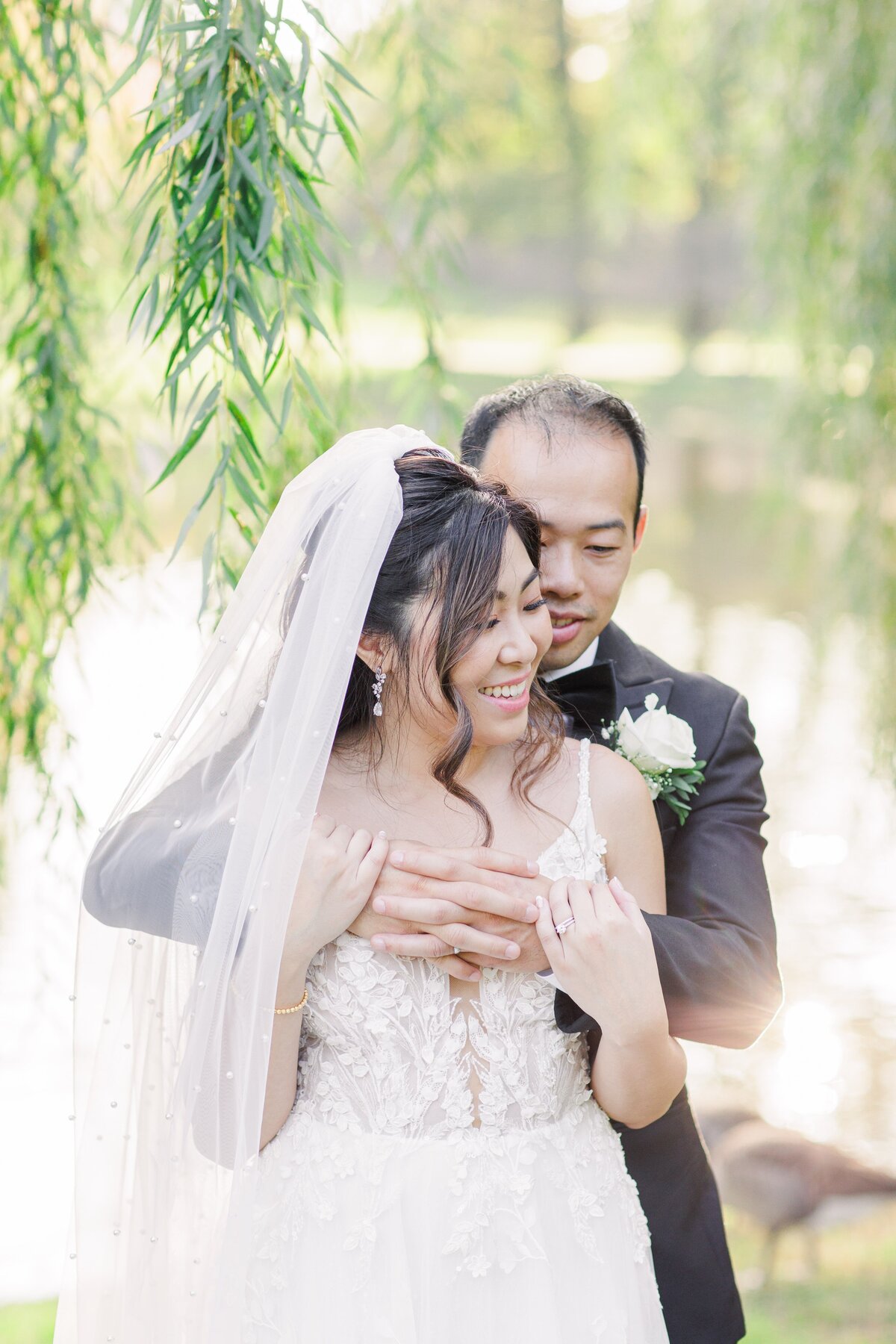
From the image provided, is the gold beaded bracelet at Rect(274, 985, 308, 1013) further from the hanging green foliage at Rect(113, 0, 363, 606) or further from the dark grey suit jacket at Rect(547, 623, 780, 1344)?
the hanging green foliage at Rect(113, 0, 363, 606)

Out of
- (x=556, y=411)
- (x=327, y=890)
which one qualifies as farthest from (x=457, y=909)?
(x=556, y=411)

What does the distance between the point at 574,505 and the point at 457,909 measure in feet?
2.23

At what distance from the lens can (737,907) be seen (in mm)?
1947

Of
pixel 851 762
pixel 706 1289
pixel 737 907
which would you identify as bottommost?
pixel 851 762

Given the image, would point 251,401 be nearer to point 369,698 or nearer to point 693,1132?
point 369,698

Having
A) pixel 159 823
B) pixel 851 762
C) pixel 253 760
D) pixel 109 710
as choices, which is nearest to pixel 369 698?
pixel 253 760

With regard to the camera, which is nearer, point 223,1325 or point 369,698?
point 223,1325

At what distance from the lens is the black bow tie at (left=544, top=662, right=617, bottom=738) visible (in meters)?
2.17

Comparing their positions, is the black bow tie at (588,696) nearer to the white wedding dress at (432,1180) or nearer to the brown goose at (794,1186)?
the white wedding dress at (432,1180)

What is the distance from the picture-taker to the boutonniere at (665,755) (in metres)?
1.97

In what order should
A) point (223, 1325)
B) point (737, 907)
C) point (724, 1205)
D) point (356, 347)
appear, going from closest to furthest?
point (223, 1325)
point (737, 907)
point (356, 347)
point (724, 1205)

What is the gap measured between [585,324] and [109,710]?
48.2 ft

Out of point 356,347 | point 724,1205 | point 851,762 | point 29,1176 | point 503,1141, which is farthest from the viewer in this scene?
point 851,762

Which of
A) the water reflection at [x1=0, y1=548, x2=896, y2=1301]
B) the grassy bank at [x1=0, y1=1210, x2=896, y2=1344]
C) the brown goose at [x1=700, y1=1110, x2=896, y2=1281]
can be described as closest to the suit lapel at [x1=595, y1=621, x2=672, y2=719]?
the water reflection at [x1=0, y1=548, x2=896, y2=1301]
